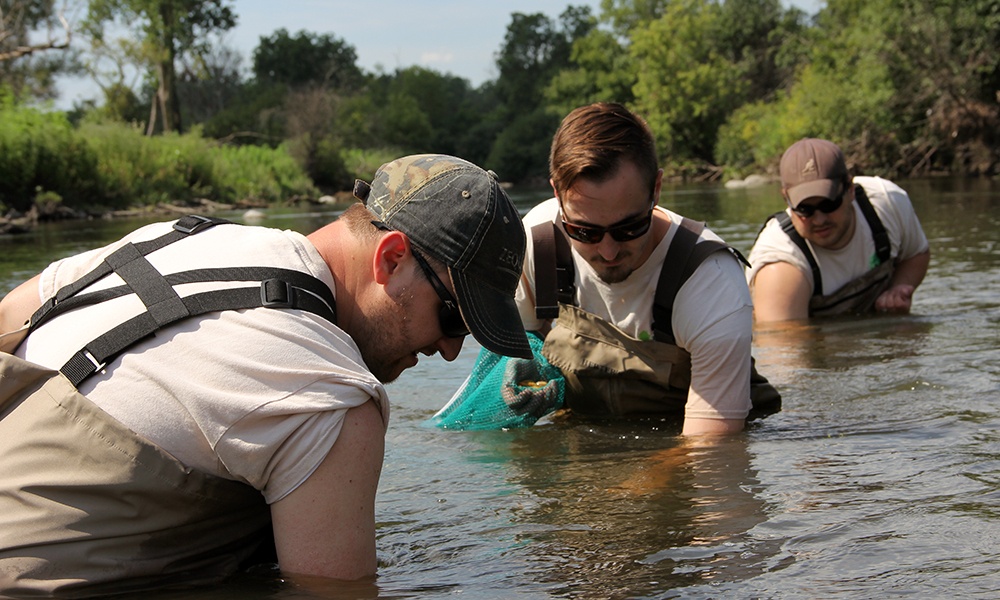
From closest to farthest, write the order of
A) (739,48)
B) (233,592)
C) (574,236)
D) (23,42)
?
(233,592), (574,236), (23,42), (739,48)

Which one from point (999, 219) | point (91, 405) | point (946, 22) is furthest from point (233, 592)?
point (946, 22)

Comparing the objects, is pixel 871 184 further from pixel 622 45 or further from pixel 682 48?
pixel 622 45

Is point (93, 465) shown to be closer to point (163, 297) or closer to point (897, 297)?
point (163, 297)

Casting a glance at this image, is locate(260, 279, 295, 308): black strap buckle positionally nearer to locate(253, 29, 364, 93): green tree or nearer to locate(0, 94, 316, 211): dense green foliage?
locate(0, 94, 316, 211): dense green foliage

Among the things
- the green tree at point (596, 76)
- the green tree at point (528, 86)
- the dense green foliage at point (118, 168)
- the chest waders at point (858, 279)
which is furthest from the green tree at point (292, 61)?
the chest waders at point (858, 279)

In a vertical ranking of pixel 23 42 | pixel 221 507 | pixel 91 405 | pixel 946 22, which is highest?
pixel 23 42

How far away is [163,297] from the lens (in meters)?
2.44

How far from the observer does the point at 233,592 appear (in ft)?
9.43

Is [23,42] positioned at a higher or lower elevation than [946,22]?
higher

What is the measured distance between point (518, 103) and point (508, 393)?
302 ft

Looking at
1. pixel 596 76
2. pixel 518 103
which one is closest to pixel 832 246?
pixel 596 76

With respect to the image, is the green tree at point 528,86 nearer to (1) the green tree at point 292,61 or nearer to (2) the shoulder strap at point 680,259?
(1) the green tree at point 292,61

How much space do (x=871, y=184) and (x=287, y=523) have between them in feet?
20.9

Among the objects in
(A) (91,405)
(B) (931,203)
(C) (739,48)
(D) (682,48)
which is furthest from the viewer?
(C) (739,48)
